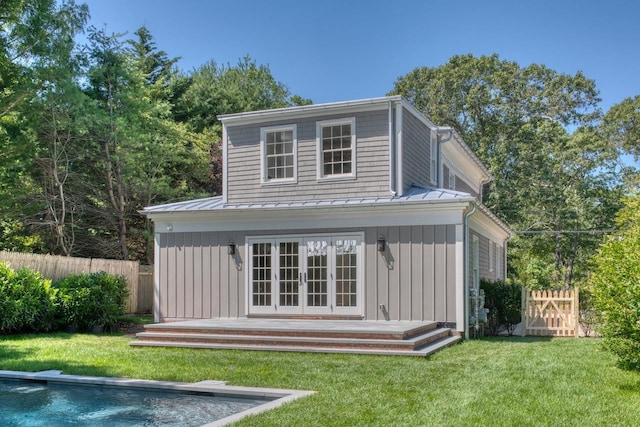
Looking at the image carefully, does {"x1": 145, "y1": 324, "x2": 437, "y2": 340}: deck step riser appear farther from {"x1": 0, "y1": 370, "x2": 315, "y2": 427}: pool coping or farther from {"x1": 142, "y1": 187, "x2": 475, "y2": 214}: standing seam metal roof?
{"x1": 0, "y1": 370, "x2": 315, "y2": 427}: pool coping

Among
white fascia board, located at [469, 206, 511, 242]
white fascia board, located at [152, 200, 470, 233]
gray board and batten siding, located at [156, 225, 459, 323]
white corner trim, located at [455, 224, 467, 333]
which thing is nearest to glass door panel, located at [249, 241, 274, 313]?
gray board and batten siding, located at [156, 225, 459, 323]

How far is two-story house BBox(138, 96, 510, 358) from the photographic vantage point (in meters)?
12.4

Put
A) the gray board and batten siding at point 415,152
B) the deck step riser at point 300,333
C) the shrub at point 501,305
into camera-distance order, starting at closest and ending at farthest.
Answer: the deck step riser at point 300,333 < the gray board and batten siding at point 415,152 < the shrub at point 501,305

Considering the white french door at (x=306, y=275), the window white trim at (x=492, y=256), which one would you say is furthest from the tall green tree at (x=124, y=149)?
the window white trim at (x=492, y=256)

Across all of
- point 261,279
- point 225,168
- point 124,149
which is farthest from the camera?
point 124,149

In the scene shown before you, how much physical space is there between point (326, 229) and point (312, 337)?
3.13 m

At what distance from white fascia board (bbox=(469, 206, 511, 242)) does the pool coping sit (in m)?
7.81

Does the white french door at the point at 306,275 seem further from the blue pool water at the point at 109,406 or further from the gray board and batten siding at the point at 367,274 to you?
the blue pool water at the point at 109,406

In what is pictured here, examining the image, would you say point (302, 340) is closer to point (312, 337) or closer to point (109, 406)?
point (312, 337)

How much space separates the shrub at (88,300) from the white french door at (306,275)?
3.41m

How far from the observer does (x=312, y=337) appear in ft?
35.7

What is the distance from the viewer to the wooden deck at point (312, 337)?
10141 mm

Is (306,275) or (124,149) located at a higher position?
(124,149)

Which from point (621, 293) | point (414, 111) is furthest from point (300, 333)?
point (414, 111)
